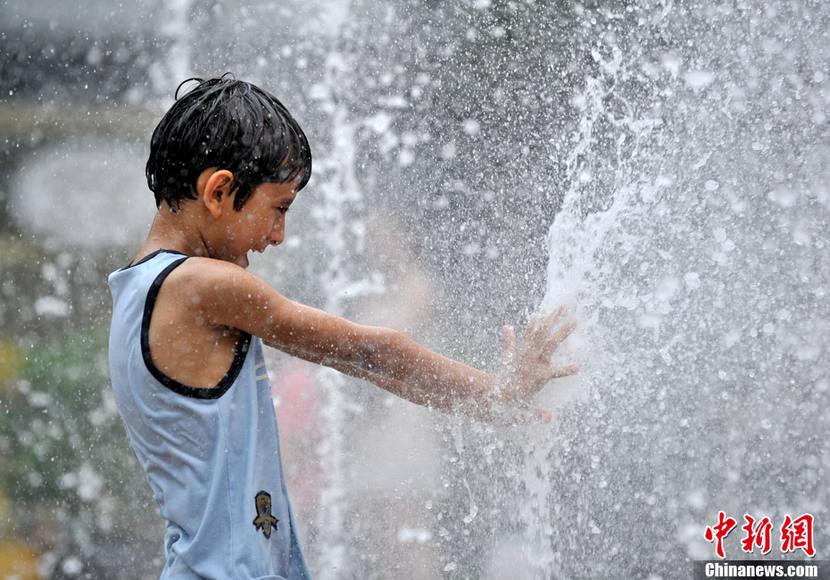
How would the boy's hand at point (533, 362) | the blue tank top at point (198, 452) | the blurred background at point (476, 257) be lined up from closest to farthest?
1. the blue tank top at point (198, 452)
2. the boy's hand at point (533, 362)
3. the blurred background at point (476, 257)

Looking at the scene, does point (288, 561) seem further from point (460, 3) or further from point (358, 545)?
point (460, 3)

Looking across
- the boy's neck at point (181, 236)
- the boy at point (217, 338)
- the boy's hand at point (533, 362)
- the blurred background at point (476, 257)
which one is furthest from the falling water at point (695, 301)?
the boy's neck at point (181, 236)

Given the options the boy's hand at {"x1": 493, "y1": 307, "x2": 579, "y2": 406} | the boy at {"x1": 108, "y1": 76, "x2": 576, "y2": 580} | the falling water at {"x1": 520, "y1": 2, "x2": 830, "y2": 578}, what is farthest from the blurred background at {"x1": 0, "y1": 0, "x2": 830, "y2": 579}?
the boy at {"x1": 108, "y1": 76, "x2": 576, "y2": 580}

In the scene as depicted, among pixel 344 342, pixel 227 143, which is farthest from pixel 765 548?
pixel 227 143

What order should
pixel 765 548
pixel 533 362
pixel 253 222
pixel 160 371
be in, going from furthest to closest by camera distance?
pixel 765 548, pixel 533 362, pixel 253 222, pixel 160 371

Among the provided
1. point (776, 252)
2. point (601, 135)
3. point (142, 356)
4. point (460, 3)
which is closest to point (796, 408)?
point (776, 252)

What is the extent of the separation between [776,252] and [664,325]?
458 mm

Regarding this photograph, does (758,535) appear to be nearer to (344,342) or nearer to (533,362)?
(533,362)

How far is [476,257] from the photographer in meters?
3.02

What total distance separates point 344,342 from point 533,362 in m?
0.32

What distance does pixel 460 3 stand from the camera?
3.38 metres

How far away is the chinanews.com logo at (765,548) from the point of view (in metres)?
2.03

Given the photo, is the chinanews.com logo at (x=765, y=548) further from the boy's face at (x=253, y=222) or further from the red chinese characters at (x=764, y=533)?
the boy's face at (x=253, y=222)

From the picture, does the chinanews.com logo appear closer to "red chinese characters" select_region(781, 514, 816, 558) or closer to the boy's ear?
"red chinese characters" select_region(781, 514, 816, 558)
